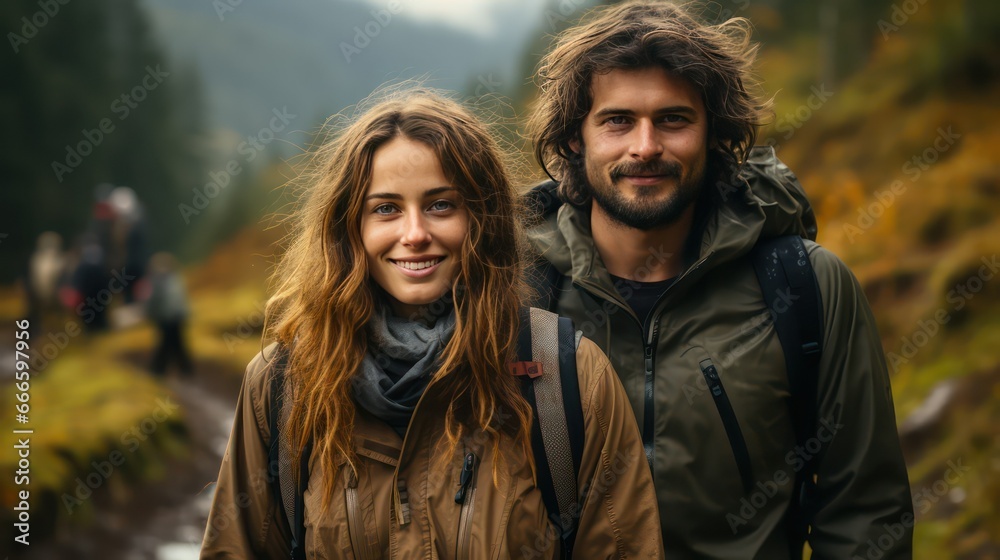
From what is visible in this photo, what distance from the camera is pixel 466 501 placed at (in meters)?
2.38

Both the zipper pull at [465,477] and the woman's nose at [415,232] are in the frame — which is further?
the woman's nose at [415,232]

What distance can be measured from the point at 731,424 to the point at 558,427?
847 mm

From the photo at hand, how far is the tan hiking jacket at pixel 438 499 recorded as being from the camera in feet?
7.76

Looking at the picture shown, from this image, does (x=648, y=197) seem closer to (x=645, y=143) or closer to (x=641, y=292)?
(x=645, y=143)

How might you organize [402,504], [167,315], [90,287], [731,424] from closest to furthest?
[402,504] < [731,424] < [167,315] < [90,287]

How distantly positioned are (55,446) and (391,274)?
9964 millimetres

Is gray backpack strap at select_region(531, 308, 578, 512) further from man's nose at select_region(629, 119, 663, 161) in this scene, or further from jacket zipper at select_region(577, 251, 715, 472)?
man's nose at select_region(629, 119, 663, 161)

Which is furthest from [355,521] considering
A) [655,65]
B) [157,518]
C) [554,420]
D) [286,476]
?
[157,518]

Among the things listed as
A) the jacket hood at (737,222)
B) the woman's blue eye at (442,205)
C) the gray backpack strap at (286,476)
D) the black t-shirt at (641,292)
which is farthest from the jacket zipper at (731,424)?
the gray backpack strap at (286,476)

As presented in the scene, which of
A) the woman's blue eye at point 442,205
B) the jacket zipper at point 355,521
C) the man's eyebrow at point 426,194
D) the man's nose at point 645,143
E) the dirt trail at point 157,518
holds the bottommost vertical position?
the dirt trail at point 157,518

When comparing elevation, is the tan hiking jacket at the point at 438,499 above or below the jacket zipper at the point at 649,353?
below

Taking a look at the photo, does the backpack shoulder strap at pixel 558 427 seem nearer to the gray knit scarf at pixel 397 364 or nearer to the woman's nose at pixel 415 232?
the gray knit scarf at pixel 397 364

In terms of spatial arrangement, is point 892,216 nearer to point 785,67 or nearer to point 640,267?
point 785,67

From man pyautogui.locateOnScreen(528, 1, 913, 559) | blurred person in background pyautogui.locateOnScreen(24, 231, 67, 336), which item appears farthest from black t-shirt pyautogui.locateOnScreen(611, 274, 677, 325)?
blurred person in background pyautogui.locateOnScreen(24, 231, 67, 336)
